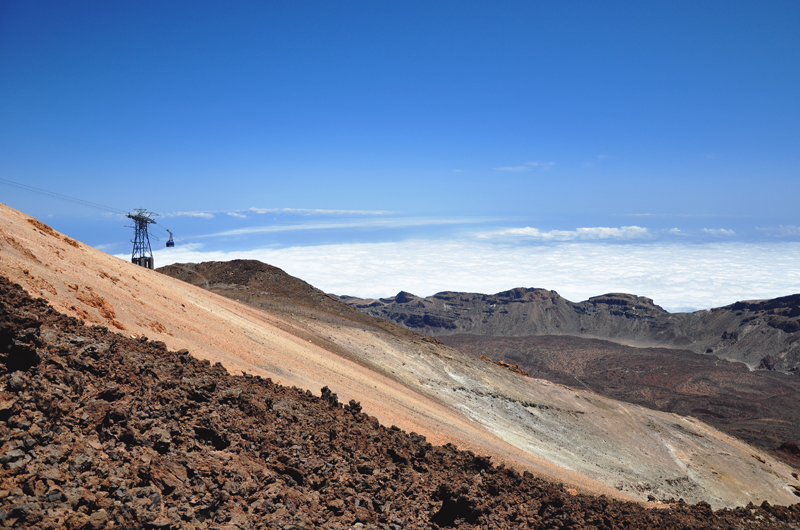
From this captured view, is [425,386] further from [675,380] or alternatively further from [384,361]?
[675,380]

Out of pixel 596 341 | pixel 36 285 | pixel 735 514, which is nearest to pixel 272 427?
pixel 36 285

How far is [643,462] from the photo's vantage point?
27.1m

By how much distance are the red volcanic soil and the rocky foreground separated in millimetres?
40058

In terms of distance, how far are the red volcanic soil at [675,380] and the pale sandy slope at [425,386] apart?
46.3 ft

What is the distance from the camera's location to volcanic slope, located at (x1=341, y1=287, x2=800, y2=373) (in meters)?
81.1

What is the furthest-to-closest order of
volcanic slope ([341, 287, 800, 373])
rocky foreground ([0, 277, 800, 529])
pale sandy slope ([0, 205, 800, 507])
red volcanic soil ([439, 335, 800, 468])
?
volcanic slope ([341, 287, 800, 373]), red volcanic soil ([439, 335, 800, 468]), pale sandy slope ([0, 205, 800, 507]), rocky foreground ([0, 277, 800, 529])

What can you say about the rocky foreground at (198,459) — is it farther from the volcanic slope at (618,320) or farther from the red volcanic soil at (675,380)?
the volcanic slope at (618,320)

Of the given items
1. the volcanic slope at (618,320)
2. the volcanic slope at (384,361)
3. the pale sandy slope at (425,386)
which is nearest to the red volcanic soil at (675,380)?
the volcanic slope at (618,320)

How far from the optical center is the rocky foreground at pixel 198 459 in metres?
6.02

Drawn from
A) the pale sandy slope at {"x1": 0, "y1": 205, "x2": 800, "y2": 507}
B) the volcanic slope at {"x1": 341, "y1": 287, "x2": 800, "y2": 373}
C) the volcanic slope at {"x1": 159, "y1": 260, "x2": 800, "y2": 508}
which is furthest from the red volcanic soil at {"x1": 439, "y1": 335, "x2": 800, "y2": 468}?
the volcanic slope at {"x1": 159, "y1": 260, "x2": 800, "y2": 508}

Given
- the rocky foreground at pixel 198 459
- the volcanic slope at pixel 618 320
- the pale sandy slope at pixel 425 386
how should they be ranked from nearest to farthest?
the rocky foreground at pixel 198 459 → the pale sandy slope at pixel 425 386 → the volcanic slope at pixel 618 320

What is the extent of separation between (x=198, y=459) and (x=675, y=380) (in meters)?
70.7

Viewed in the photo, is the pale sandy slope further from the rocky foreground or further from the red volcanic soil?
the red volcanic soil

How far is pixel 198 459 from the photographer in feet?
24.2
